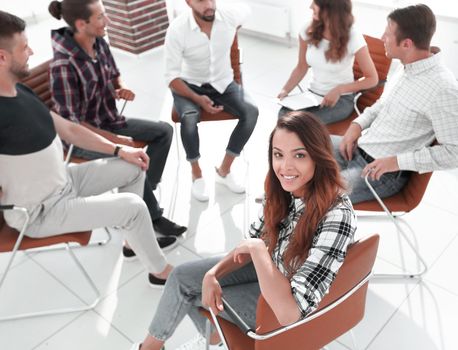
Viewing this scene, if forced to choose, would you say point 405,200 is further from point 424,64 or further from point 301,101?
point 301,101

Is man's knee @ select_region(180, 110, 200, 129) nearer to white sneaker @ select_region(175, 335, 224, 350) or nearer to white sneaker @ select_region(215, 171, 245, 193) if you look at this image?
white sneaker @ select_region(215, 171, 245, 193)

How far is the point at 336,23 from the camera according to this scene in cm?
291

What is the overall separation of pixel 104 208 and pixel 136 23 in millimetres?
3475

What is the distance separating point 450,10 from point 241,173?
2.40 m

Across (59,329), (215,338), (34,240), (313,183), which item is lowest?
(59,329)

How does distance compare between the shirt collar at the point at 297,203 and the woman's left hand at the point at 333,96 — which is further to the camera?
the woman's left hand at the point at 333,96

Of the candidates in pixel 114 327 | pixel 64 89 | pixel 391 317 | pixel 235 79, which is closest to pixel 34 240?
pixel 114 327

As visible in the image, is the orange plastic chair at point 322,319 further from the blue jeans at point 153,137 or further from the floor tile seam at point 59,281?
the blue jeans at point 153,137

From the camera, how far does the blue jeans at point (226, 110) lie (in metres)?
3.11

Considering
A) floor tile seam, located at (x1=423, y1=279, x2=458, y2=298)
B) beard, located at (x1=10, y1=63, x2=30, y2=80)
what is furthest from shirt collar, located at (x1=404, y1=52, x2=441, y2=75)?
beard, located at (x1=10, y1=63, x2=30, y2=80)

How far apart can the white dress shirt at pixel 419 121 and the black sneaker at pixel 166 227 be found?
1159 mm

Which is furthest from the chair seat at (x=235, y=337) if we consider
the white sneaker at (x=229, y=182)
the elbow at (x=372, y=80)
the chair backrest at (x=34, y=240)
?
the elbow at (x=372, y=80)

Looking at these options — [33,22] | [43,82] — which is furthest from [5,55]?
[33,22]

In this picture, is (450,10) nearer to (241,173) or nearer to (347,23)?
(347,23)
